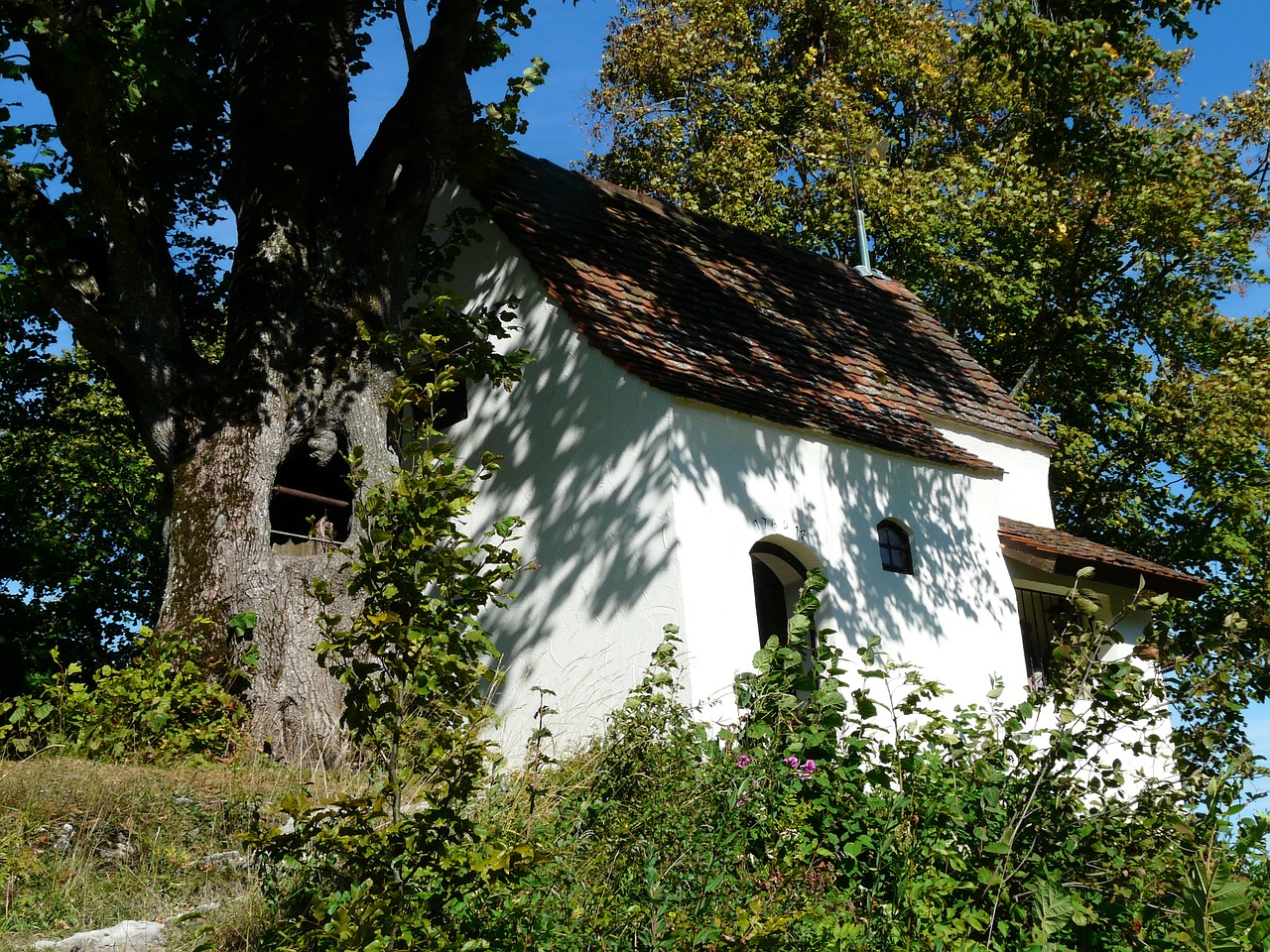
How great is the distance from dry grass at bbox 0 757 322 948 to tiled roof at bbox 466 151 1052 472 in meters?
5.05

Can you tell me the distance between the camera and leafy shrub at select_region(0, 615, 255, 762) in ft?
25.6

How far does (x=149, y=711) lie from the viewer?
8.05m

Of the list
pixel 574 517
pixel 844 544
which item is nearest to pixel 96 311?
pixel 574 517

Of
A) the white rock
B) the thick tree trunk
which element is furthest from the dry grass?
the thick tree trunk

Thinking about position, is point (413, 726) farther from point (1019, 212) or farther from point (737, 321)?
point (1019, 212)

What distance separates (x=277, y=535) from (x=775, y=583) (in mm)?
5275

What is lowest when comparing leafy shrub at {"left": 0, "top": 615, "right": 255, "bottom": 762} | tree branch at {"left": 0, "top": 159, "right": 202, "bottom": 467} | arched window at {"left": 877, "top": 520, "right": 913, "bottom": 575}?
leafy shrub at {"left": 0, "top": 615, "right": 255, "bottom": 762}

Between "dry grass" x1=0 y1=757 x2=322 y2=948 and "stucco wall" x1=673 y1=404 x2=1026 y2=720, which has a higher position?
"stucco wall" x1=673 y1=404 x2=1026 y2=720

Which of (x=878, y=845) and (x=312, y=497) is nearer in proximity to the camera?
(x=878, y=845)

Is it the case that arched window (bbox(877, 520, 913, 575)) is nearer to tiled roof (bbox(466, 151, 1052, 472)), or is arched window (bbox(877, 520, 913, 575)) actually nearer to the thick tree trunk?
tiled roof (bbox(466, 151, 1052, 472))

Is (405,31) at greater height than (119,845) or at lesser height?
greater

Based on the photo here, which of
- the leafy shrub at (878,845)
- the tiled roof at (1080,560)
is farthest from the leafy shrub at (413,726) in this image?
the tiled roof at (1080,560)

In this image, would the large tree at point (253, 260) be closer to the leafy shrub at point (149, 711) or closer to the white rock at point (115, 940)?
the leafy shrub at point (149, 711)

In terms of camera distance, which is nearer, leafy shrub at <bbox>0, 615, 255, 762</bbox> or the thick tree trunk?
leafy shrub at <bbox>0, 615, 255, 762</bbox>
